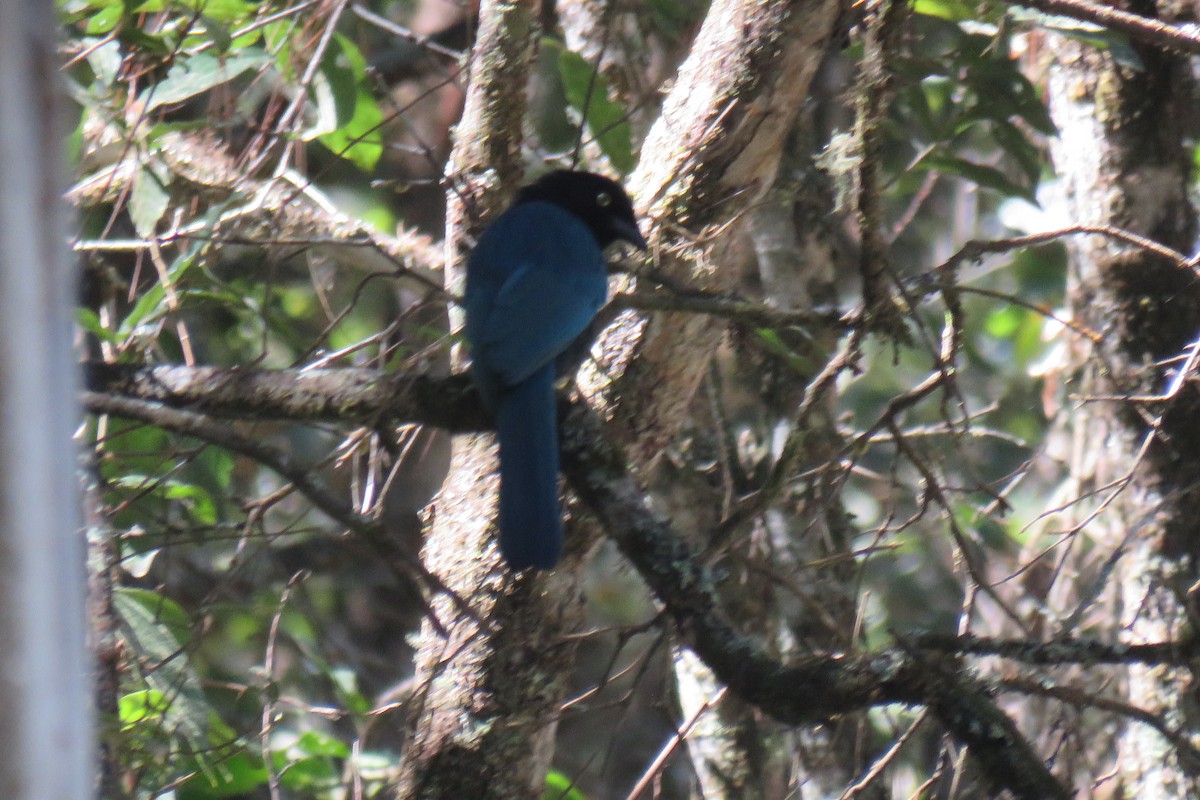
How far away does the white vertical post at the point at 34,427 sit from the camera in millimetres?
901

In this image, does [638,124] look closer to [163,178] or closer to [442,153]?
[163,178]

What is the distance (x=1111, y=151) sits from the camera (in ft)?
12.5

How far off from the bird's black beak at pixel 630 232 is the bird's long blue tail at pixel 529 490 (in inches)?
27.8

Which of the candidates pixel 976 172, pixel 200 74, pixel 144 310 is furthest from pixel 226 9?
pixel 976 172

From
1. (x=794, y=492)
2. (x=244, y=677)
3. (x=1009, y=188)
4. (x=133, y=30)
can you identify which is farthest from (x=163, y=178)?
(x=1009, y=188)

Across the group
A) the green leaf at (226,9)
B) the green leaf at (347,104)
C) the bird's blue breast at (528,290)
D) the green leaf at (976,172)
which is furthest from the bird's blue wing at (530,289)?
the green leaf at (976,172)

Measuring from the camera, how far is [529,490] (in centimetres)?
257

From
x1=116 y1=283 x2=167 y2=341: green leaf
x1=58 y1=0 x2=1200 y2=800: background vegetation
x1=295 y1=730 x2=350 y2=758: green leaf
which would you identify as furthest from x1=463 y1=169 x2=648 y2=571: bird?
x1=295 y1=730 x2=350 y2=758: green leaf

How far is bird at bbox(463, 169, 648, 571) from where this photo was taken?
8.42 feet

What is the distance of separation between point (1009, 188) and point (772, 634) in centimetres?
167

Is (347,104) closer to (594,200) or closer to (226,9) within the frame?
(226,9)

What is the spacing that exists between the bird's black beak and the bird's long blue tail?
71 cm

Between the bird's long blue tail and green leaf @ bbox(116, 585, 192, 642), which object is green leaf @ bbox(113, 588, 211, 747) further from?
the bird's long blue tail

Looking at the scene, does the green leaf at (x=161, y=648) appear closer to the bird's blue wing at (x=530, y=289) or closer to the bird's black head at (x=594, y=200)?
the bird's blue wing at (x=530, y=289)
